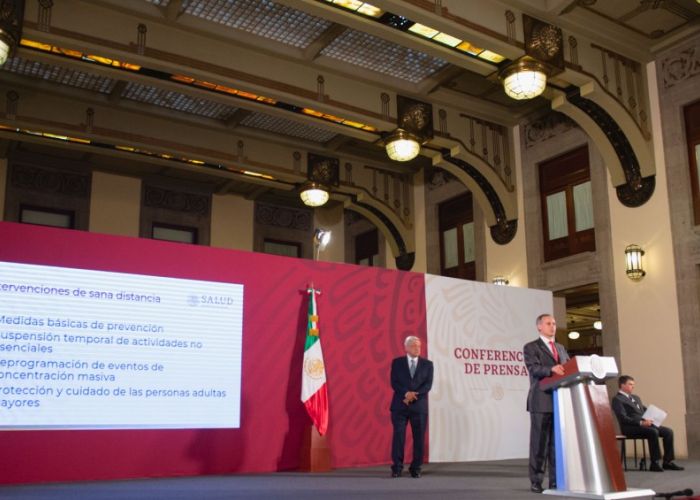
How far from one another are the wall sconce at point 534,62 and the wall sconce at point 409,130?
2.01 m

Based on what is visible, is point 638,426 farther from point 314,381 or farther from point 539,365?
point 314,381

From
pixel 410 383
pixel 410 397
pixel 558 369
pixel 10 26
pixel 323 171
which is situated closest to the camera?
pixel 558 369

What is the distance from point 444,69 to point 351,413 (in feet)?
17.0

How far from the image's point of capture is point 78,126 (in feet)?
36.3


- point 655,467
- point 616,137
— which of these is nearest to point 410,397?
point 655,467

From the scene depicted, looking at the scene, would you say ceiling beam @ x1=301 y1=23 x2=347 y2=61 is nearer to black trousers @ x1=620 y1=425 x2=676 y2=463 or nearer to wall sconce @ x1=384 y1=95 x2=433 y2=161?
wall sconce @ x1=384 y1=95 x2=433 y2=161

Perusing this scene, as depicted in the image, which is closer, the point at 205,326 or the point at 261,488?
the point at 261,488

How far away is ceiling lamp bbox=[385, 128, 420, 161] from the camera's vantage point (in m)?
10.4

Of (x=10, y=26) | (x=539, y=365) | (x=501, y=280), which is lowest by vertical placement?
(x=539, y=365)

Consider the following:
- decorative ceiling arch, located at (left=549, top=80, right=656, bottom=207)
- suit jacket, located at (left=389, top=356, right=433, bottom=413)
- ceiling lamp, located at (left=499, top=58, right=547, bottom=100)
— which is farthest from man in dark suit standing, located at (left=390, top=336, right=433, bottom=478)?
decorative ceiling arch, located at (left=549, top=80, right=656, bottom=207)

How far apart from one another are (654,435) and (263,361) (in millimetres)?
4072

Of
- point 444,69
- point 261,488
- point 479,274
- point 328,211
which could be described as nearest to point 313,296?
point 261,488

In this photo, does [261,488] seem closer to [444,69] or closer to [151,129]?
[444,69]

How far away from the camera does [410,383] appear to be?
22.2 feet
